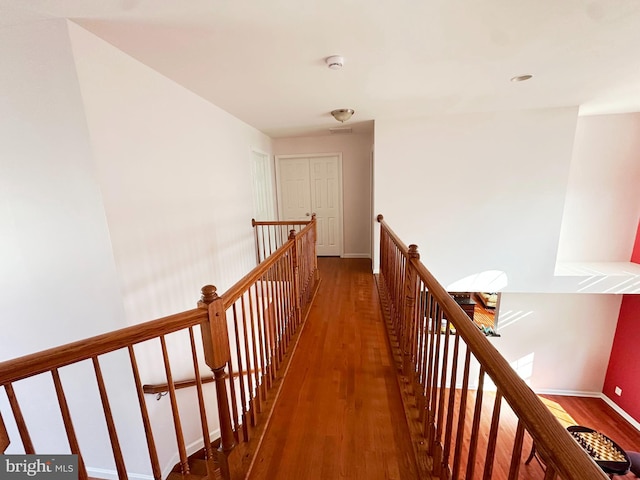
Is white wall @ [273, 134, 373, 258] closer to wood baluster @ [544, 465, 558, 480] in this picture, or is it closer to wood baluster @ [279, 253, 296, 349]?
wood baluster @ [279, 253, 296, 349]

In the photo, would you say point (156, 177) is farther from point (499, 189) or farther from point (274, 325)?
point (499, 189)

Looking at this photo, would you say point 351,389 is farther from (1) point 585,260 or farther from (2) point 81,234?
(1) point 585,260

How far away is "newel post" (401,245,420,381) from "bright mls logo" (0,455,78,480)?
1.70 m

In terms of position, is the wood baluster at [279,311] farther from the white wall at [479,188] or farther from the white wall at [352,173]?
the white wall at [352,173]

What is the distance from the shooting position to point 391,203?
162 inches

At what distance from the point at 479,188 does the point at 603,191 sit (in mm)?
2165

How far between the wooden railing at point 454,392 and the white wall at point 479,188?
6.45 feet

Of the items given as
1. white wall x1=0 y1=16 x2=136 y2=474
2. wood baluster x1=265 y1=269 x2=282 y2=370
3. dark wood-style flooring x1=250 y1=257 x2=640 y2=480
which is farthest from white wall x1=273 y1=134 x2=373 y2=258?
white wall x1=0 y1=16 x2=136 y2=474

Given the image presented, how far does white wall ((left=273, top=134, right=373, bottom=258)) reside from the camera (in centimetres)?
514

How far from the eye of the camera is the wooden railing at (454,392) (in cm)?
57

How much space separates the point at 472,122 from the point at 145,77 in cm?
384

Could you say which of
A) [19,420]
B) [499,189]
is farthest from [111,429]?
[499,189]

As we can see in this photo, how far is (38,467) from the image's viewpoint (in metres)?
0.88

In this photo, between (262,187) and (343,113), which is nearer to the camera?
(343,113)
